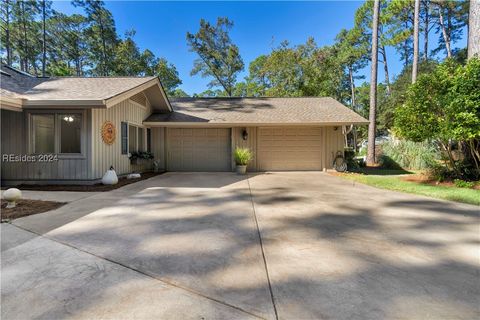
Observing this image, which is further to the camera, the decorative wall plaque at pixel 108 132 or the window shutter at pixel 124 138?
the window shutter at pixel 124 138

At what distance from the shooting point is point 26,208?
4.55 metres

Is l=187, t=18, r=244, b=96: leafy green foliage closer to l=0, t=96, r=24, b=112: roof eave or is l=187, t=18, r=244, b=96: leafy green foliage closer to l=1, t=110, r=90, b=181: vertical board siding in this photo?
l=1, t=110, r=90, b=181: vertical board siding

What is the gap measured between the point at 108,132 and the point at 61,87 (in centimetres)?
211

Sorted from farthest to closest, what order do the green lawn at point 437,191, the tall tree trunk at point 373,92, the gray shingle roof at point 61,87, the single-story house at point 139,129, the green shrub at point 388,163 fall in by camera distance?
the tall tree trunk at point 373,92
the green shrub at point 388,163
the single-story house at point 139,129
the gray shingle roof at point 61,87
the green lawn at point 437,191

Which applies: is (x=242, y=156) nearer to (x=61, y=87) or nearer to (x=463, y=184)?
(x=61, y=87)

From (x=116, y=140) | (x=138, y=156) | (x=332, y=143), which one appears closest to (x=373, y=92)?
(x=332, y=143)

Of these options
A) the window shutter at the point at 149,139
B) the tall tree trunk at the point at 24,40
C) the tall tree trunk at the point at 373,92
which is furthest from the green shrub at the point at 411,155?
the tall tree trunk at the point at 24,40

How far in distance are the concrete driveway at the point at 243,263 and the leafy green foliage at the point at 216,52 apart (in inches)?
894

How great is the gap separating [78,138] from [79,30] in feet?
79.1

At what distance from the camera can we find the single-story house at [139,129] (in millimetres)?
7051

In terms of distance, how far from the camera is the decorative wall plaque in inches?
298

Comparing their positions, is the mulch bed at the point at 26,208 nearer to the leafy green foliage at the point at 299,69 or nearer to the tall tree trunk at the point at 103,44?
the leafy green foliage at the point at 299,69

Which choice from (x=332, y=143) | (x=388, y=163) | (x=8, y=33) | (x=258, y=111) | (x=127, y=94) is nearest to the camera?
(x=127, y=94)

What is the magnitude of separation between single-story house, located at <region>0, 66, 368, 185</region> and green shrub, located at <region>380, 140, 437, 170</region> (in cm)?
331
